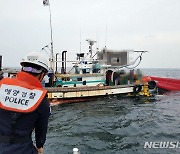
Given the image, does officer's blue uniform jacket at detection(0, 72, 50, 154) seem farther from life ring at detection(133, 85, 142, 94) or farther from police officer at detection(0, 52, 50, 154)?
life ring at detection(133, 85, 142, 94)

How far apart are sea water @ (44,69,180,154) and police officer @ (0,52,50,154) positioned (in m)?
6.10

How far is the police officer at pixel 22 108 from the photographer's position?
2.37 metres

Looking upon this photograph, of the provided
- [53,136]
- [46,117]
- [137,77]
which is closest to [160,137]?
[53,136]

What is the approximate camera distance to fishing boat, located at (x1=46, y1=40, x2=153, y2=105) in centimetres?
1847

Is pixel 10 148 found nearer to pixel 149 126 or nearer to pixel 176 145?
pixel 176 145

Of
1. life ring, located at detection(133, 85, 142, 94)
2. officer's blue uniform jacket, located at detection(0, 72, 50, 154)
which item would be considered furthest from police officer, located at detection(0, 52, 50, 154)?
life ring, located at detection(133, 85, 142, 94)

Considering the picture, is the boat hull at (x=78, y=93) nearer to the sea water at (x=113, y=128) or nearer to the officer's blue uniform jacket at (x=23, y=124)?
the sea water at (x=113, y=128)

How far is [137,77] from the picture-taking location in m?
22.8

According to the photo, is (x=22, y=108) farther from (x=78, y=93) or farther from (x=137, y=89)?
(x=137, y=89)

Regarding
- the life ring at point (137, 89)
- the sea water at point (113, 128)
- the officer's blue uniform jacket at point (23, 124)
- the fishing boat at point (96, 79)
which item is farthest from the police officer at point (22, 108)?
the life ring at point (137, 89)

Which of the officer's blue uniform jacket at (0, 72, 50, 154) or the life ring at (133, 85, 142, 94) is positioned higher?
the officer's blue uniform jacket at (0, 72, 50, 154)

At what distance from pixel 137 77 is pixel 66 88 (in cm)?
810

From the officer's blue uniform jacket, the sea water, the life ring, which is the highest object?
the officer's blue uniform jacket

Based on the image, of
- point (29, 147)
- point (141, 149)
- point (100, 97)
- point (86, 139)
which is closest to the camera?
point (29, 147)
